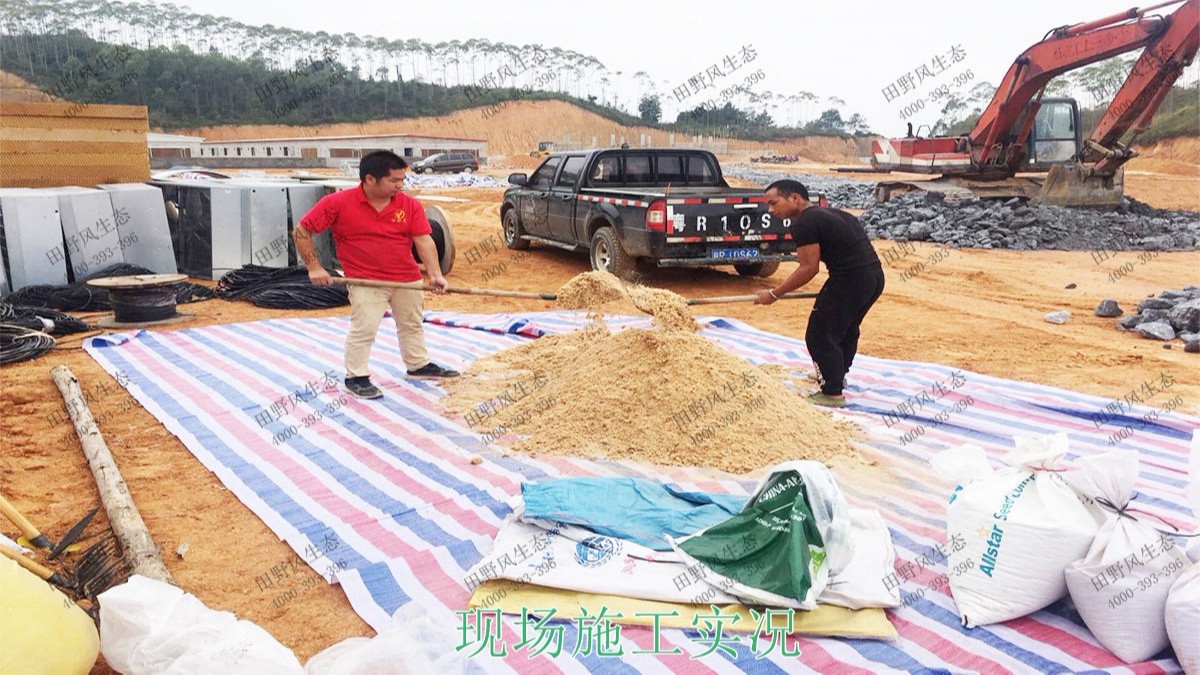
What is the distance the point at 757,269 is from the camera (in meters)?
9.98

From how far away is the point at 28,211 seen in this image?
809 centimetres

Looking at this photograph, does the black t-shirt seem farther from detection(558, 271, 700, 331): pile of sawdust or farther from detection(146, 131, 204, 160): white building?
detection(146, 131, 204, 160): white building

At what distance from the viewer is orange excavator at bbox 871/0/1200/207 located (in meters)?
12.4

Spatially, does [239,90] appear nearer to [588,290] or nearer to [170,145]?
[170,145]

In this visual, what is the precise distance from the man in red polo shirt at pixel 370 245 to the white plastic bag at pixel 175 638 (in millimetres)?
2933

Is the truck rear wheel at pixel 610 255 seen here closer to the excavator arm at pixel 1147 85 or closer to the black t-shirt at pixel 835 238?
the black t-shirt at pixel 835 238

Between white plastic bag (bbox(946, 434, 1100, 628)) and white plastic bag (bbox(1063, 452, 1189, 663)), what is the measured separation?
0.07 m

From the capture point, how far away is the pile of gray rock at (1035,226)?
41.9 ft

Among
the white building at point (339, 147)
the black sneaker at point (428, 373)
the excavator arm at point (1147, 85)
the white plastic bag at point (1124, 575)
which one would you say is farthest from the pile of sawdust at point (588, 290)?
the white building at point (339, 147)

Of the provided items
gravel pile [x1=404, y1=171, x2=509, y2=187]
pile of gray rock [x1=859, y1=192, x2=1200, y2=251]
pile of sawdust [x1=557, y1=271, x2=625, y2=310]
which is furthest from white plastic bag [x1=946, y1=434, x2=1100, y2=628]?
gravel pile [x1=404, y1=171, x2=509, y2=187]

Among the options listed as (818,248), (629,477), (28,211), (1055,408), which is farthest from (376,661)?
(28,211)

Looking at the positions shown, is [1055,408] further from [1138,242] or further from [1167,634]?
[1138,242]

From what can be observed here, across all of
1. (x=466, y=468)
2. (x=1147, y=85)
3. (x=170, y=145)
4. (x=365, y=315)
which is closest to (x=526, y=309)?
(x=365, y=315)

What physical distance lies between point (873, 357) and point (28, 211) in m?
8.36
